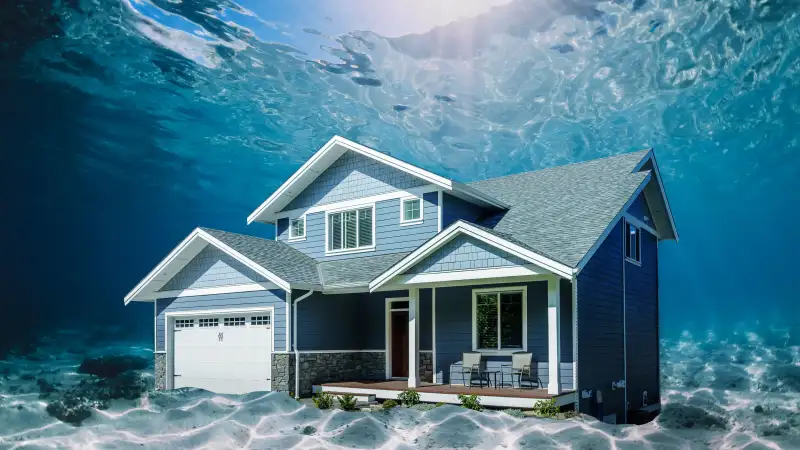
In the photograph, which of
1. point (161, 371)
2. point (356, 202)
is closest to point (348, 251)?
point (356, 202)

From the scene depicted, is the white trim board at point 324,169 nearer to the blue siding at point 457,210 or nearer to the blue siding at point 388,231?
the blue siding at point 457,210

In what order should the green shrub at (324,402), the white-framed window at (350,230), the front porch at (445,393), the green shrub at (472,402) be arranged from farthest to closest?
the white-framed window at (350,230) < the green shrub at (324,402) < the green shrub at (472,402) < the front porch at (445,393)

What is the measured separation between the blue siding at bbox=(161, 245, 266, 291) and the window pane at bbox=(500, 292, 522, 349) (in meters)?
5.80

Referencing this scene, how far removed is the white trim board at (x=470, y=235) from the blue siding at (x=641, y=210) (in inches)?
210

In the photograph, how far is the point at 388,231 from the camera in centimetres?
1741

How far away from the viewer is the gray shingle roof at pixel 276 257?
16.1m

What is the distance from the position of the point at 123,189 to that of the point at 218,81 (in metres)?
21.3

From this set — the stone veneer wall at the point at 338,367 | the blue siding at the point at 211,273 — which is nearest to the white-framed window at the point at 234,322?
the blue siding at the point at 211,273

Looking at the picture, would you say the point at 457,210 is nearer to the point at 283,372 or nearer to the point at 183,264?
the point at 283,372

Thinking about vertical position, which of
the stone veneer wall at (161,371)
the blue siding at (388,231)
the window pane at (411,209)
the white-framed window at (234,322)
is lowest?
the stone veneer wall at (161,371)

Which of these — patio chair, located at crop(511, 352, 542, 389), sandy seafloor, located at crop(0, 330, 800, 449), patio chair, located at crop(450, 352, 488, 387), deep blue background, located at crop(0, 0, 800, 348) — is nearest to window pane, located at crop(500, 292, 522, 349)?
patio chair, located at crop(511, 352, 542, 389)

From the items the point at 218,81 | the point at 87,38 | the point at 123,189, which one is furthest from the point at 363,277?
the point at 123,189

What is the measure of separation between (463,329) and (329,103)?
128 feet

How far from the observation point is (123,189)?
63062mm
